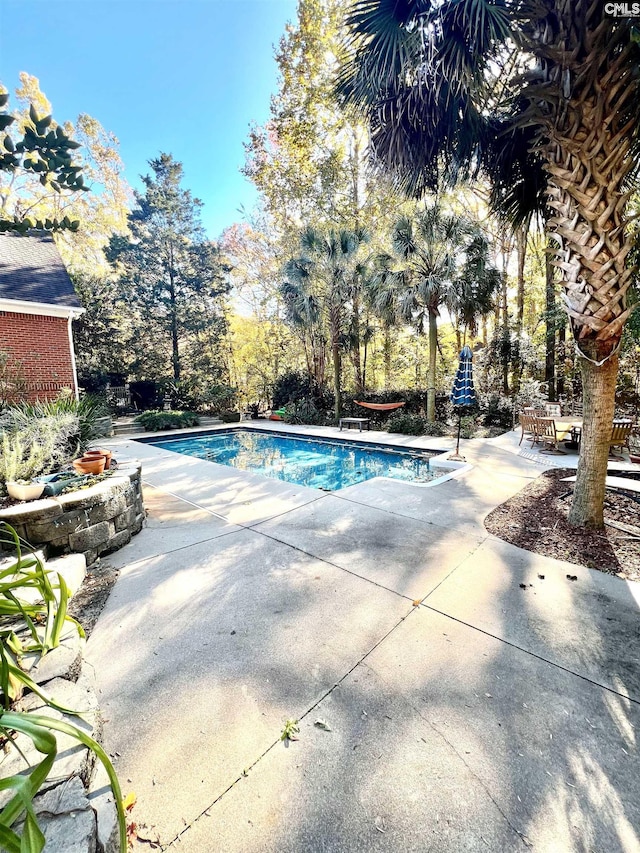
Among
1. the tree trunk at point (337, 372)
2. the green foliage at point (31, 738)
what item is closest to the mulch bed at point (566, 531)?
the green foliage at point (31, 738)

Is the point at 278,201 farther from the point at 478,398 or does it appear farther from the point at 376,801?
the point at 376,801

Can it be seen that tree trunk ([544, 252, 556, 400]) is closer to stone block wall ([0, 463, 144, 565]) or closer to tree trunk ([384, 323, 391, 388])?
tree trunk ([384, 323, 391, 388])

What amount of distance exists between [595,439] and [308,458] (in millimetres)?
6451


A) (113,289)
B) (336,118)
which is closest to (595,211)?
(336,118)

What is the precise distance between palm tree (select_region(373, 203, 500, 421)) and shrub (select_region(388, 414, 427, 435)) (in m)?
1.01

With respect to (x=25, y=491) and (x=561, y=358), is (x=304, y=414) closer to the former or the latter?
(x=561, y=358)

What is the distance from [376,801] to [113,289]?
1807 centimetres

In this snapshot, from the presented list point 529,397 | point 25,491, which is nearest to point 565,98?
point 25,491

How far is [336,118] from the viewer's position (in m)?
12.5

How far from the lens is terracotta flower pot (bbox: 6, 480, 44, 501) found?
→ 3283 mm

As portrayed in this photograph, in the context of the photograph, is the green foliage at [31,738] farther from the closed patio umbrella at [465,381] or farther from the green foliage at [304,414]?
the green foliage at [304,414]

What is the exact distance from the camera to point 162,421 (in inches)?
530

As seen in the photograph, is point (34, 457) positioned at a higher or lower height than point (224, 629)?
higher

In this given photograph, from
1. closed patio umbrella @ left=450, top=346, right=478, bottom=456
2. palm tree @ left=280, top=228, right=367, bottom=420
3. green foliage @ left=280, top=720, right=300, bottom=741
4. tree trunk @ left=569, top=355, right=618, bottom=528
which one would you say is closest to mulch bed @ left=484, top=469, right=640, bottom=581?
tree trunk @ left=569, top=355, right=618, bottom=528
